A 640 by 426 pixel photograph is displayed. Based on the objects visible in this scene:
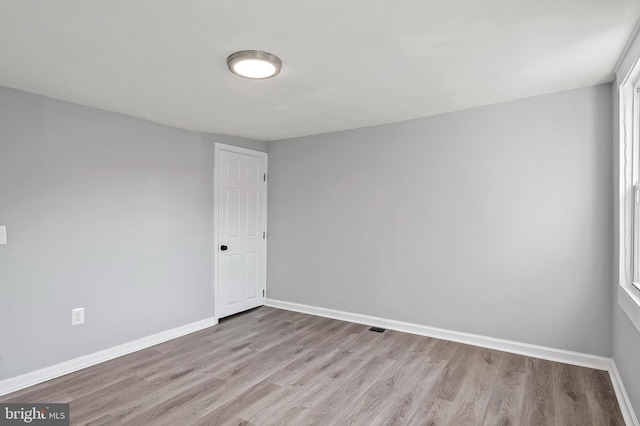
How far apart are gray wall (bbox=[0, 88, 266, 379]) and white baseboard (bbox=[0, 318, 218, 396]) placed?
5 centimetres

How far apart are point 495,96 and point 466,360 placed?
2.36 metres

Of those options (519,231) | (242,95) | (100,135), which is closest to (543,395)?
(519,231)

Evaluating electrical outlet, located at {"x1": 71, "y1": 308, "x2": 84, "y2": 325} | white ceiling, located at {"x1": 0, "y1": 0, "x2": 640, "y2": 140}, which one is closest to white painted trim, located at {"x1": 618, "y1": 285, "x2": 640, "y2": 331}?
white ceiling, located at {"x1": 0, "y1": 0, "x2": 640, "y2": 140}

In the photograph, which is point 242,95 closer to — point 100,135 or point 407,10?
point 100,135

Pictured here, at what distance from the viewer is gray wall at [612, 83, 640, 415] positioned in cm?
206

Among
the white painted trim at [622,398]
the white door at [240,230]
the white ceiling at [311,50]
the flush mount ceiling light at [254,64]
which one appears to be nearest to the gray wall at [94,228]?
the white door at [240,230]

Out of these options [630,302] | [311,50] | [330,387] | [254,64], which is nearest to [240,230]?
[330,387]

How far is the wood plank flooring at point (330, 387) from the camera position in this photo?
227 cm

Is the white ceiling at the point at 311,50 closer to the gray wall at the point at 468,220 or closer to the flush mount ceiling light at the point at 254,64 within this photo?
the flush mount ceiling light at the point at 254,64

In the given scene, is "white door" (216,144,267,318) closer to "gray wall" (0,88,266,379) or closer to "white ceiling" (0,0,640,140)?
"gray wall" (0,88,266,379)

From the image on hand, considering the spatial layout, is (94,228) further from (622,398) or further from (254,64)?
(622,398)

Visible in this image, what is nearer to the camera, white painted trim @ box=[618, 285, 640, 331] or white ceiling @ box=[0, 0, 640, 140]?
white ceiling @ box=[0, 0, 640, 140]

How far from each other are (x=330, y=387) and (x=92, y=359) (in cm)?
215

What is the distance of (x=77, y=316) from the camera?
3.01 meters
